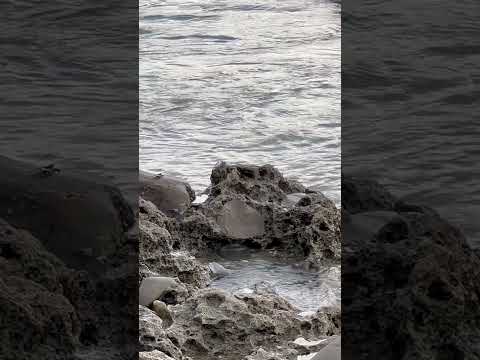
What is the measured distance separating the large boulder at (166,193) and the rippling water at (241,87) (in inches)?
22.0

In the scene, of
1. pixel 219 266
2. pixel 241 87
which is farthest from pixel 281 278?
pixel 241 87

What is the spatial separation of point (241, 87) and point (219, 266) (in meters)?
4.82

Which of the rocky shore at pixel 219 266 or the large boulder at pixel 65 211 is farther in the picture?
the rocky shore at pixel 219 266

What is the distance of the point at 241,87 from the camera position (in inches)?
404

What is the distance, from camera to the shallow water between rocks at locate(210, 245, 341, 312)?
17.0 ft

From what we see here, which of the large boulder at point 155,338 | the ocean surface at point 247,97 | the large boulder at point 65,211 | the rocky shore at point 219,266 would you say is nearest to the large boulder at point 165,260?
the rocky shore at point 219,266

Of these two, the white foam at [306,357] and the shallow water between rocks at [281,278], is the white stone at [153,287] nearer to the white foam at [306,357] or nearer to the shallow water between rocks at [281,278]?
the shallow water between rocks at [281,278]

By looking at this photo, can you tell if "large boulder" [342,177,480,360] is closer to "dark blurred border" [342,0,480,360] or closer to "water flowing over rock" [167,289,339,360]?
"dark blurred border" [342,0,480,360]

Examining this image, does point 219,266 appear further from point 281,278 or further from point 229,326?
point 229,326

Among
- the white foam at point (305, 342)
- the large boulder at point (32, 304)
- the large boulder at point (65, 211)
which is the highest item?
the large boulder at point (65, 211)

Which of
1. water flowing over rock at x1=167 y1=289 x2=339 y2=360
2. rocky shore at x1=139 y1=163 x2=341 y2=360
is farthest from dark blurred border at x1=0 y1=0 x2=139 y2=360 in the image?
water flowing over rock at x1=167 y1=289 x2=339 y2=360

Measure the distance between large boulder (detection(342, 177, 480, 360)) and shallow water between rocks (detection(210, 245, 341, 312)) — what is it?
6.74 feet

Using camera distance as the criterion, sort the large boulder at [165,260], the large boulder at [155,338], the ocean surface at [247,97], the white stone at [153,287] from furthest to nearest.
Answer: the ocean surface at [247,97]
the large boulder at [165,260]
the white stone at [153,287]
the large boulder at [155,338]

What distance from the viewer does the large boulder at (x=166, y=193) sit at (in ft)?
21.0
